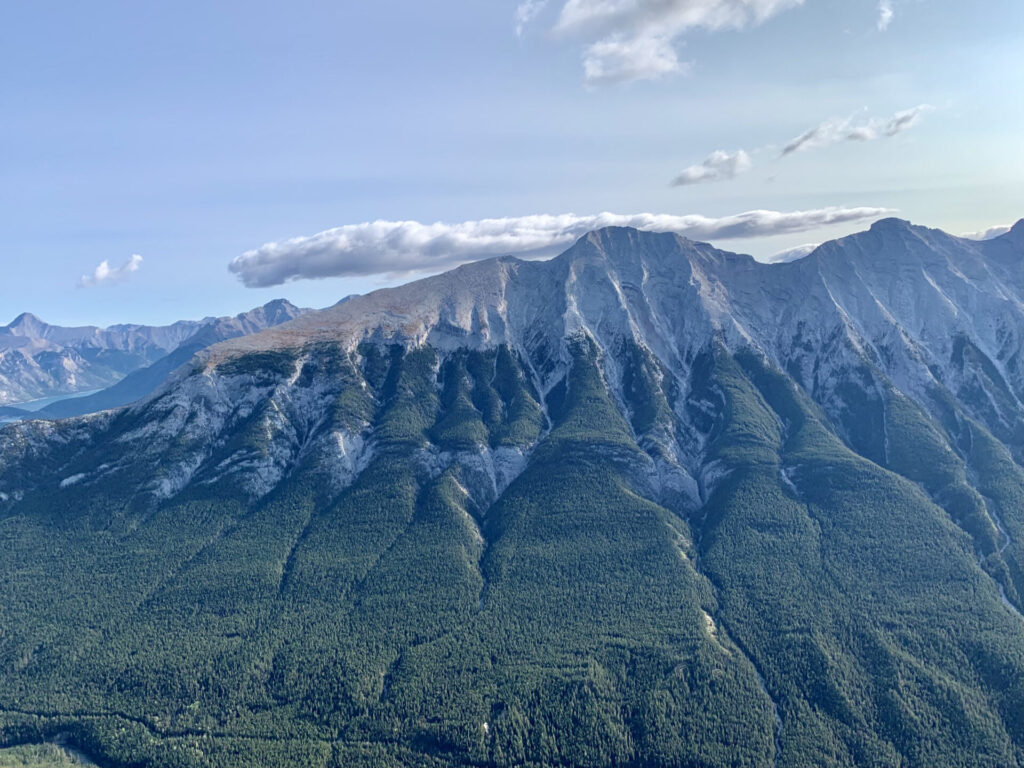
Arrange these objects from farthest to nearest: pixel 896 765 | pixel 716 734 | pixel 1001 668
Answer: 1. pixel 1001 668
2. pixel 716 734
3. pixel 896 765

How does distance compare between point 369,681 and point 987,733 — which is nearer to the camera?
point 987,733

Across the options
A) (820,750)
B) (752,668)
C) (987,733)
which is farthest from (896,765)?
(752,668)

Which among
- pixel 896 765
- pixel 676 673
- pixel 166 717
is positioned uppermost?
pixel 166 717

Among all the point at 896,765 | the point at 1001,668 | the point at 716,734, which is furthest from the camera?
the point at 1001,668

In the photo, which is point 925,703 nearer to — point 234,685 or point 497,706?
point 497,706

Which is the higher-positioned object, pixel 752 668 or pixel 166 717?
pixel 166 717

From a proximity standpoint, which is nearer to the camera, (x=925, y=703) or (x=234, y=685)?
(x=925, y=703)

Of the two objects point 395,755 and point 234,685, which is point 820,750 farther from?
point 234,685

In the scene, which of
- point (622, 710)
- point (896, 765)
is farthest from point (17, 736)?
point (896, 765)

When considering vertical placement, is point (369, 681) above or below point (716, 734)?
above
